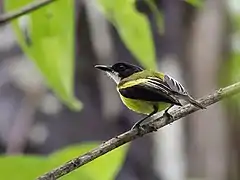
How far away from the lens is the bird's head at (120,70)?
1.74ft

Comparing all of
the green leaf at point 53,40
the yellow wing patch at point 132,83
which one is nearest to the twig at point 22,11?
the green leaf at point 53,40

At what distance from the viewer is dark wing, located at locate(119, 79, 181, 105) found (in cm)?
43

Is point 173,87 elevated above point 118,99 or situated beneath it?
elevated above

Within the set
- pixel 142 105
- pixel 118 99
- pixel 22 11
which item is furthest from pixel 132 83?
pixel 118 99

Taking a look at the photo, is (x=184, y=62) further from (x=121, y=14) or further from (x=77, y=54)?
(x=121, y=14)

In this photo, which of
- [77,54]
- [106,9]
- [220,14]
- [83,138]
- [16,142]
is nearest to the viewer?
[106,9]

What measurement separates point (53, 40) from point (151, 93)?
0.22m

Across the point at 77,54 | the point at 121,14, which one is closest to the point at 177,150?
the point at 77,54

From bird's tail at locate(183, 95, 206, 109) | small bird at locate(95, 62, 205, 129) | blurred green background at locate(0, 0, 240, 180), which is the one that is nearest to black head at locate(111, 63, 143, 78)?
small bird at locate(95, 62, 205, 129)

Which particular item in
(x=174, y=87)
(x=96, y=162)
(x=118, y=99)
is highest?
(x=174, y=87)

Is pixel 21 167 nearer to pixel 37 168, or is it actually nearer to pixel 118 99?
pixel 37 168

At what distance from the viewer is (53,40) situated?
0.64 m

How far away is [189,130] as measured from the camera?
1.79 meters

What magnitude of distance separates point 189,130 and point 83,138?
18.0 inches
